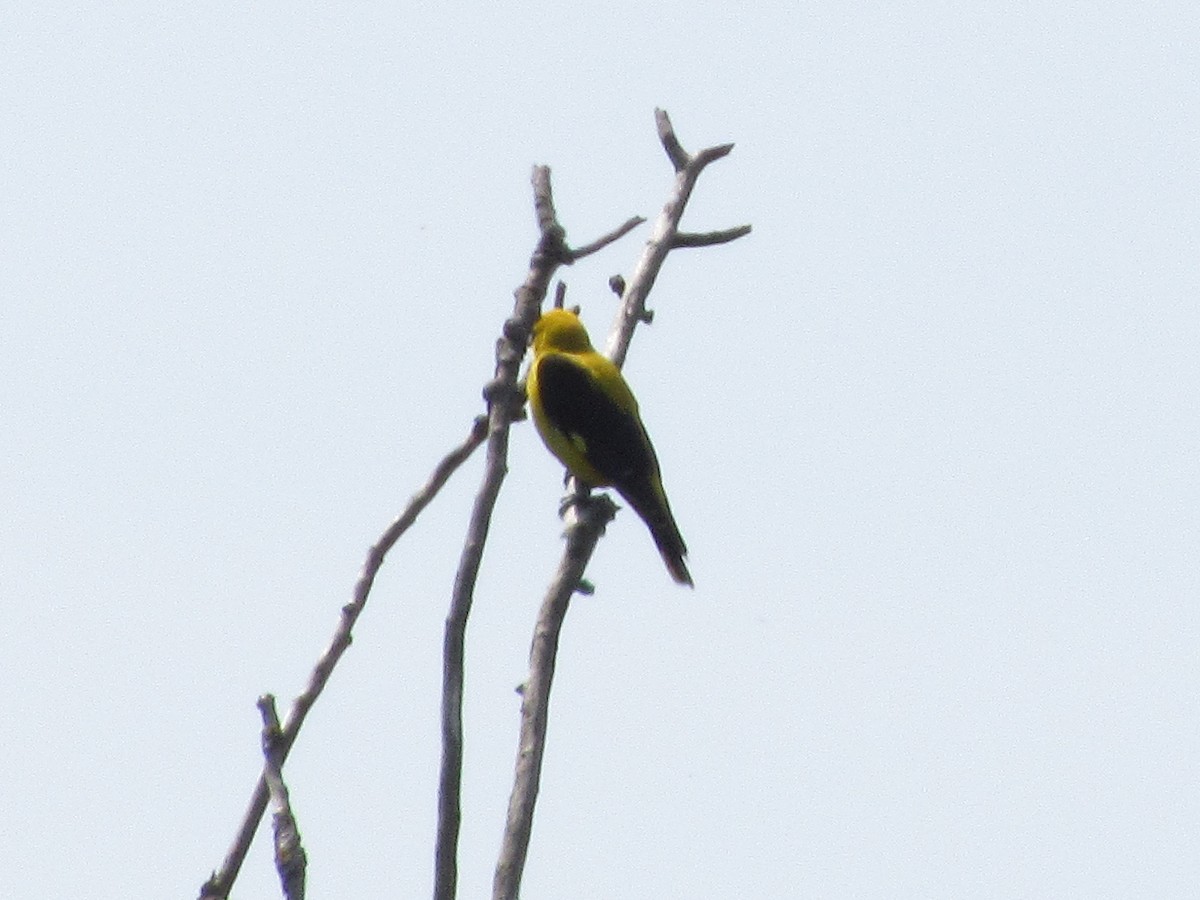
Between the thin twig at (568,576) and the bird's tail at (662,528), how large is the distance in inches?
71.2

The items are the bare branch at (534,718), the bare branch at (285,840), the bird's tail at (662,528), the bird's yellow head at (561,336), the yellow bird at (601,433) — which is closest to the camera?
the bare branch at (285,840)

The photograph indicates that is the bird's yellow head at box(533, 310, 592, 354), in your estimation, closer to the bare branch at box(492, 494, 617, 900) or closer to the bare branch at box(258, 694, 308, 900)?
the bare branch at box(492, 494, 617, 900)

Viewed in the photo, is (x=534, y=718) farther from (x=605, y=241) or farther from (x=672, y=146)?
(x=672, y=146)

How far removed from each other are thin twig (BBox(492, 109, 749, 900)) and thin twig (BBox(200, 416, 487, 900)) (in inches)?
17.2

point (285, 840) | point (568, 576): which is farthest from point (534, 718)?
point (568, 576)

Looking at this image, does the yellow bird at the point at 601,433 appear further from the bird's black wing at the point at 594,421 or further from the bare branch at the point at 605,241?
the bare branch at the point at 605,241

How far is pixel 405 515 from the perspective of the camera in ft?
12.8

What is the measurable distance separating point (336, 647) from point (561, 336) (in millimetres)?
5794

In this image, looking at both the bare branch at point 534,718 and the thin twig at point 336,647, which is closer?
the thin twig at point 336,647

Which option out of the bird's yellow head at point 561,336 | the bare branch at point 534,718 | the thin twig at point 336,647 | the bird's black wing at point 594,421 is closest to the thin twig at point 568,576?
the bare branch at point 534,718

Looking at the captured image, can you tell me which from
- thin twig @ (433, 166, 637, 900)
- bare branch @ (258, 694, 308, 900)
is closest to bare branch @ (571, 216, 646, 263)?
thin twig @ (433, 166, 637, 900)

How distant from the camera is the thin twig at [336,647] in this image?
3299mm

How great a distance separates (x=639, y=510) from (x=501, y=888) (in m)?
5.51

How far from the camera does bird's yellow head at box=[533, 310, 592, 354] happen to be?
9281 mm
